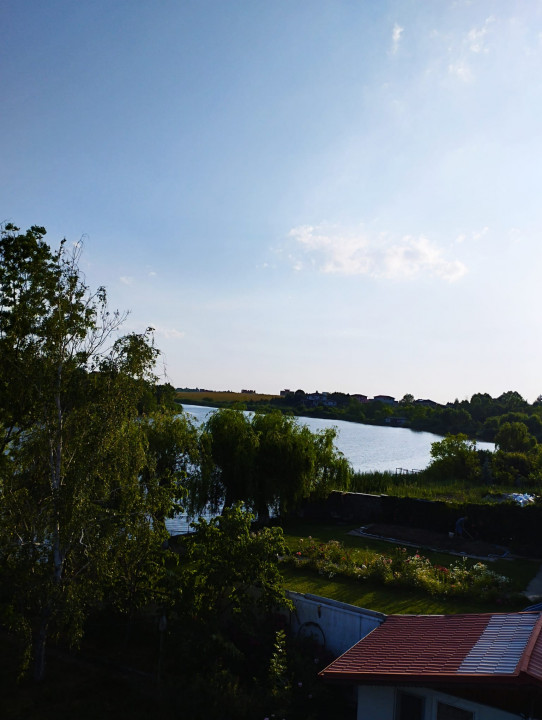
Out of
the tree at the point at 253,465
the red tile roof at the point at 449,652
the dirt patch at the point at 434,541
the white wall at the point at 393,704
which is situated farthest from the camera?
the tree at the point at 253,465

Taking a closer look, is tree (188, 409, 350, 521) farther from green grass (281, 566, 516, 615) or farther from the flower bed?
green grass (281, 566, 516, 615)

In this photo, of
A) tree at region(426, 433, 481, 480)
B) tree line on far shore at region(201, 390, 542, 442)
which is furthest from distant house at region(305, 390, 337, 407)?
tree at region(426, 433, 481, 480)

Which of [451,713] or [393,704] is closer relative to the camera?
[451,713]

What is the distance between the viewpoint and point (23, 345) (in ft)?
39.9

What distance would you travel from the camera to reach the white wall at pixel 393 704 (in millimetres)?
7773

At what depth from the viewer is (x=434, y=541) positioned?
71.4 feet

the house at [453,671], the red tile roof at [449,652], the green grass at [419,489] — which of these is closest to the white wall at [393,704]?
the house at [453,671]

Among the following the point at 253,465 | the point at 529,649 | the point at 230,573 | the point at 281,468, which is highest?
the point at 253,465

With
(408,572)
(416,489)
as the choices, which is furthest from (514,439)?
(408,572)

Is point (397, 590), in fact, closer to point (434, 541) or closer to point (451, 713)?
point (434, 541)

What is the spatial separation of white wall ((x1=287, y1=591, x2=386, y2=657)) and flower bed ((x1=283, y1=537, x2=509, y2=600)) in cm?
341

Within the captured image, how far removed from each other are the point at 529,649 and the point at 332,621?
18.8 feet

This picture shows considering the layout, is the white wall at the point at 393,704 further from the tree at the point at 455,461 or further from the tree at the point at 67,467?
the tree at the point at 455,461

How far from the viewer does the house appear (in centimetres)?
739
